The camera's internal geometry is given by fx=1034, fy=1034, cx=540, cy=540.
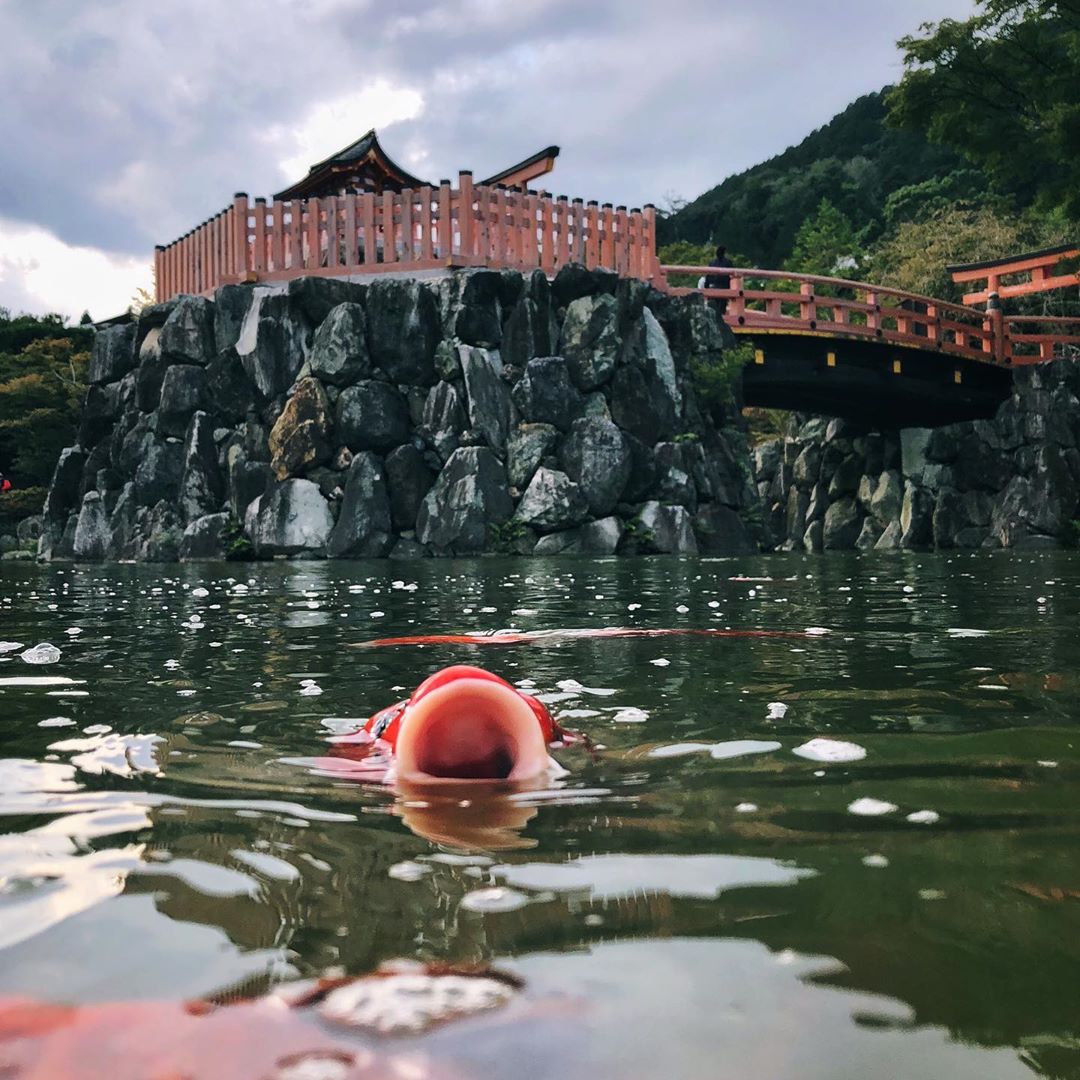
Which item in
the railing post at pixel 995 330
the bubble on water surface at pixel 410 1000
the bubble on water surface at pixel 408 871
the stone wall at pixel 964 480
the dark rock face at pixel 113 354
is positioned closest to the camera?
the bubble on water surface at pixel 410 1000

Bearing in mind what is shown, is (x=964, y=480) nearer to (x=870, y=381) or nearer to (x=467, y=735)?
(x=870, y=381)

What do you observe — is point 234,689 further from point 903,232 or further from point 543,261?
point 903,232

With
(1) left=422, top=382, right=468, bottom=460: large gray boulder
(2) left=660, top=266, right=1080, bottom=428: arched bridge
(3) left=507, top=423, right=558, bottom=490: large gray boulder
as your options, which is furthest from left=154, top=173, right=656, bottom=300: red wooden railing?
(3) left=507, top=423, right=558, bottom=490: large gray boulder

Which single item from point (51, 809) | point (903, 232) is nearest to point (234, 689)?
point (51, 809)

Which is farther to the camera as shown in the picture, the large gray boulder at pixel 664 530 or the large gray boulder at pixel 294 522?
the large gray boulder at pixel 664 530

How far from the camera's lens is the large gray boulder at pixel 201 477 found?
1731cm

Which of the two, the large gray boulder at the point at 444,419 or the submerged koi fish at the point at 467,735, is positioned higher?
the large gray boulder at the point at 444,419

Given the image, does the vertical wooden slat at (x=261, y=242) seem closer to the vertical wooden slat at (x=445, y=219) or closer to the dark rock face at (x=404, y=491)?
the vertical wooden slat at (x=445, y=219)

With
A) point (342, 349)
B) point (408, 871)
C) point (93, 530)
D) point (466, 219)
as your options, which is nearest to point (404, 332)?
point (342, 349)

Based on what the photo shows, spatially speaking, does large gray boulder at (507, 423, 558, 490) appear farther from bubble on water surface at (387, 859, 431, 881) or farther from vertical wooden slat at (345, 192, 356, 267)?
bubble on water surface at (387, 859, 431, 881)

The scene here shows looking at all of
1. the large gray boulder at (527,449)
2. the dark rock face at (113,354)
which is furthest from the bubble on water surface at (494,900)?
the dark rock face at (113,354)

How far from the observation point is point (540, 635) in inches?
194

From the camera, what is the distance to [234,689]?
11.1ft

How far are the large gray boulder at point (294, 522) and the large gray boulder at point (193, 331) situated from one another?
3539 mm
